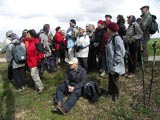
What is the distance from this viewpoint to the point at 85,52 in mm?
10906

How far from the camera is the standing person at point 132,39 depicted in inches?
395

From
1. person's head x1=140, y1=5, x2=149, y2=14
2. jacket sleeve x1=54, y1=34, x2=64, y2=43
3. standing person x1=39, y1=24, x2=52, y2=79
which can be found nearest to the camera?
person's head x1=140, y1=5, x2=149, y2=14

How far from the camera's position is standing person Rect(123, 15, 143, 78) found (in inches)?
395

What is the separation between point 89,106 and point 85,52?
8.43 ft

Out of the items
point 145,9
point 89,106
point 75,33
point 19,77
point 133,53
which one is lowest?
point 89,106

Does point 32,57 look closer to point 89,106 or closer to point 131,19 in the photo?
point 89,106

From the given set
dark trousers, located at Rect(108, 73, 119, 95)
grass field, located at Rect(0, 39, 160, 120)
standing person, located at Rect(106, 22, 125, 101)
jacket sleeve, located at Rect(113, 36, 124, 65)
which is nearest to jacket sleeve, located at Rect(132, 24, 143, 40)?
grass field, located at Rect(0, 39, 160, 120)

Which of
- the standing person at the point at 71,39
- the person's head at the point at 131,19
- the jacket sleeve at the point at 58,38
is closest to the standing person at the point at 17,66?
the standing person at the point at 71,39

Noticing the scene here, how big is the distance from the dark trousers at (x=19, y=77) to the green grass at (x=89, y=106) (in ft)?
0.89

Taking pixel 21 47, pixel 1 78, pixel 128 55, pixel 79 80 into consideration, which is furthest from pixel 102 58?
Result: pixel 1 78

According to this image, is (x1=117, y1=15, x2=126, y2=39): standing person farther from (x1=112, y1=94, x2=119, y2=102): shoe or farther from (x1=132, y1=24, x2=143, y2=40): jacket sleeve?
(x1=112, y1=94, x2=119, y2=102): shoe

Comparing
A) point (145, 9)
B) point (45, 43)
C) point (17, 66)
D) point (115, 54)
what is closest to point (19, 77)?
point (17, 66)

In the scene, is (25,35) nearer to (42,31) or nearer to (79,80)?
(42,31)

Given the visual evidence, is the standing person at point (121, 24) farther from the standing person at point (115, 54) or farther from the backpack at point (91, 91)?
the backpack at point (91, 91)
